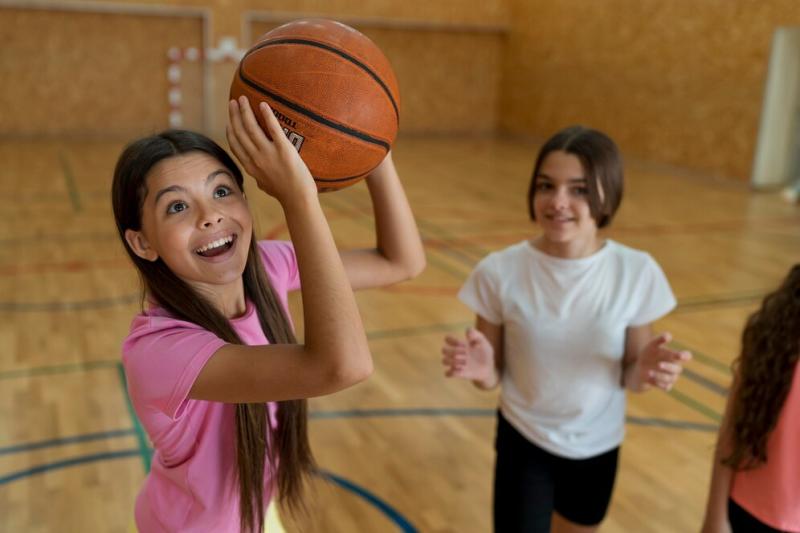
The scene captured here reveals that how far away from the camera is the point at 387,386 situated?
356 cm

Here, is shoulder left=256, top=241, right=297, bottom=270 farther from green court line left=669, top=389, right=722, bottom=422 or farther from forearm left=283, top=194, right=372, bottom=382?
green court line left=669, top=389, right=722, bottom=422

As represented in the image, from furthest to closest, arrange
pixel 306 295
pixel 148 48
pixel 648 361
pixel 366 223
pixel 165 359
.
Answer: pixel 148 48
pixel 366 223
pixel 648 361
pixel 165 359
pixel 306 295

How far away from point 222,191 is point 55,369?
9.03ft

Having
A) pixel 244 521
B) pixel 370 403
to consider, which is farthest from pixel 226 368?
pixel 370 403

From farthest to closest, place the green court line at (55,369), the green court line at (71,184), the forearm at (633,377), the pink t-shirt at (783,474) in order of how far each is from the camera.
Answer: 1. the green court line at (71,184)
2. the green court line at (55,369)
3. the forearm at (633,377)
4. the pink t-shirt at (783,474)

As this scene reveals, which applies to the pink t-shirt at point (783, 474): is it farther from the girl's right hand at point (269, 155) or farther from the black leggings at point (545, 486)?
the girl's right hand at point (269, 155)

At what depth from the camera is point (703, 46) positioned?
32.0 ft

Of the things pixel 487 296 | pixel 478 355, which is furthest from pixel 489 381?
pixel 487 296

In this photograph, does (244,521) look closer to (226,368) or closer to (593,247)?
(226,368)

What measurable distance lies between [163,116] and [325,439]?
33.7 ft

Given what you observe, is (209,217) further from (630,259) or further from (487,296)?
(630,259)

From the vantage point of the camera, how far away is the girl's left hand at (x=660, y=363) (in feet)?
5.53

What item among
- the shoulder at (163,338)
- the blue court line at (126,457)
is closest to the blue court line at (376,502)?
the blue court line at (126,457)

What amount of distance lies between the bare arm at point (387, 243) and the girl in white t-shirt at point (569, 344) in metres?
0.31
